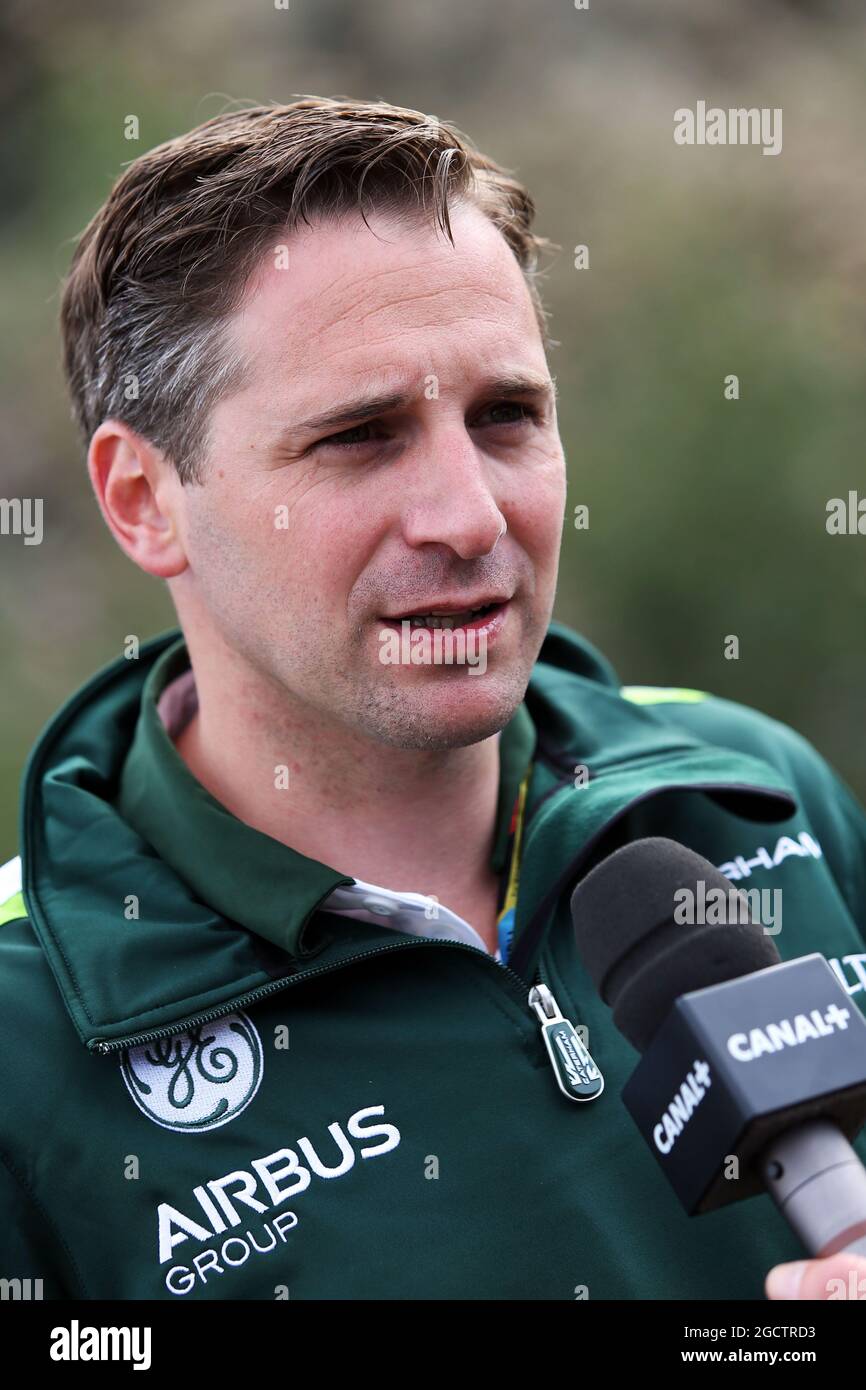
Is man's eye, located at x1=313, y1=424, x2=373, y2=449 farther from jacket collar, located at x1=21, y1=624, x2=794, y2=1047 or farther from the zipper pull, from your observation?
the zipper pull

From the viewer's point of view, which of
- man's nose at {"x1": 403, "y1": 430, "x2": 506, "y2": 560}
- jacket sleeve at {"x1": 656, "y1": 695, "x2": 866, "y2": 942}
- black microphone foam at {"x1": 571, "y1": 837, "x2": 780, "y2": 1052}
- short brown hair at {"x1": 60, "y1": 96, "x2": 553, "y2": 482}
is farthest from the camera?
jacket sleeve at {"x1": 656, "y1": 695, "x2": 866, "y2": 942}

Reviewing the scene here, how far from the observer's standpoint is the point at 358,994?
176 cm

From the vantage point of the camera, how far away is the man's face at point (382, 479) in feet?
5.90

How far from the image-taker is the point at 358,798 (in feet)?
6.56

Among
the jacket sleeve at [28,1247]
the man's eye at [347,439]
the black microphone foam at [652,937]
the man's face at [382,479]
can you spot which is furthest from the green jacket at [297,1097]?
the man's eye at [347,439]

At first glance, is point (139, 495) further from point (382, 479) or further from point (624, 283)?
point (624, 283)

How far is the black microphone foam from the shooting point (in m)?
1.31

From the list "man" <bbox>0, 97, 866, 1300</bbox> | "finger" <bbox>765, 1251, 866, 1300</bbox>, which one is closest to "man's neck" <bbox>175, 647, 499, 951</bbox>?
"man" <bbox>0, 97, 866, 1300</bbox>

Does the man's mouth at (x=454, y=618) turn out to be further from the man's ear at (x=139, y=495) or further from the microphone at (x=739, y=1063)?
the microphone at (x=739, y=1063)

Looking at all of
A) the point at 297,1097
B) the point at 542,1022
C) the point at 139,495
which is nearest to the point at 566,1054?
the point at 542,1022

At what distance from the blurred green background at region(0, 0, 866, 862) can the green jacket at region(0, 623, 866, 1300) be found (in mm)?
3603

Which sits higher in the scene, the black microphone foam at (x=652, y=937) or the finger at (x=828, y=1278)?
the black microphone foam at (x=652, y=937)

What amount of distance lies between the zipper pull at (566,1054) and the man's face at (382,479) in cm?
34

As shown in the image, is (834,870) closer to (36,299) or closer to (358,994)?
(358,994)
